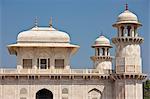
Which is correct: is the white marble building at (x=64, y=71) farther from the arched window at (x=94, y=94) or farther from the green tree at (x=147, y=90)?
the green tree at (x=147, y=90)

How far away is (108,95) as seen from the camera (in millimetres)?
45844

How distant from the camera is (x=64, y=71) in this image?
45781 mm

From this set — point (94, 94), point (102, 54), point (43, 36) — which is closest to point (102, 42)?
point (102, 54)

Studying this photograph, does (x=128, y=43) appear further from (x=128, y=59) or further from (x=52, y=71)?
(x=52, y=71)

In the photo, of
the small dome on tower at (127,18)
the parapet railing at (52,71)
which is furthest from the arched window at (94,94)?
the small dome on tower at (127,18)

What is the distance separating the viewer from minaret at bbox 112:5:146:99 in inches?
1715

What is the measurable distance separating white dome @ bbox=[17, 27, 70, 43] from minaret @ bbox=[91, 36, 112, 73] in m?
7.88

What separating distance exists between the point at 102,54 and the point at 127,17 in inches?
472

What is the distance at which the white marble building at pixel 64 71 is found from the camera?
44031 mm

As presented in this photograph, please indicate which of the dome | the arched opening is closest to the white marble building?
the arched opening

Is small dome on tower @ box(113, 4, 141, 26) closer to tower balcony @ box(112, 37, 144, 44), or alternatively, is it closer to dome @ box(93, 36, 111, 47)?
tower balcony @ box(112, 37, 144, 44)

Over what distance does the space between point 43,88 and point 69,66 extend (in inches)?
124

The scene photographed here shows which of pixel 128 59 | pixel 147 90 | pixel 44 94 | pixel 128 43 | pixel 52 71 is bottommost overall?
pixel 147 90

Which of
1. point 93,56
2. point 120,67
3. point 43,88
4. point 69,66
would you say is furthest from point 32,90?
point 93,56
